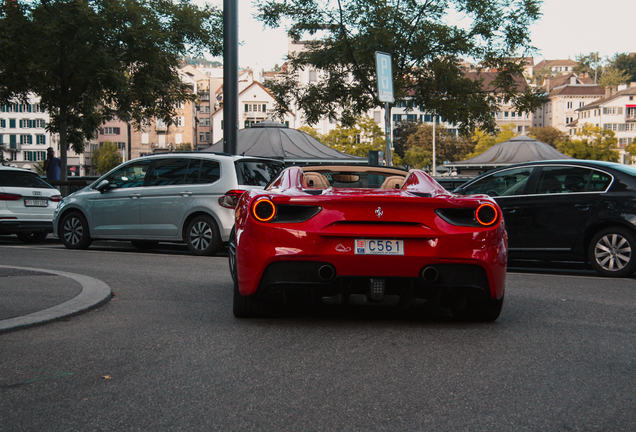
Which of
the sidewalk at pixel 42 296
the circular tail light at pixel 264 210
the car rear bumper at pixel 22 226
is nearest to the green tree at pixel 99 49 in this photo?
the car rear bumper at pixel 22 226

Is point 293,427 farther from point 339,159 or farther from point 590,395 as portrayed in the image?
point 339,159

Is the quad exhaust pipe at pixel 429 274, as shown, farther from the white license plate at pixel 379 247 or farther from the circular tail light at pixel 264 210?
the circular tail light at pixel 264 210

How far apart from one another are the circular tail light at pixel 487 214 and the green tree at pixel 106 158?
111 metres

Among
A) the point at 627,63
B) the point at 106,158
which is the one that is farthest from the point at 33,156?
the point at 627,63

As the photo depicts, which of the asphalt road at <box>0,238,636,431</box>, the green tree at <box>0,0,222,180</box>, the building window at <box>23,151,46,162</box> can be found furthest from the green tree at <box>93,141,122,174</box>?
the asphalt road at <box>0,238,636,431</box>

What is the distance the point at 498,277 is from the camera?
522cm

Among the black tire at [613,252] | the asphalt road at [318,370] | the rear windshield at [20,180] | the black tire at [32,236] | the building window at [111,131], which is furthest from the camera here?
the building window at [111,131]

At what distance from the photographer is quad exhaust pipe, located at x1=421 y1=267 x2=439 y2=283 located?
4996mm

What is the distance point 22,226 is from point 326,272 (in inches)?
426

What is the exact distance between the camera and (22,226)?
46.5 ft

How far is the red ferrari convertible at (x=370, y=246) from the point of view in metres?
4.98

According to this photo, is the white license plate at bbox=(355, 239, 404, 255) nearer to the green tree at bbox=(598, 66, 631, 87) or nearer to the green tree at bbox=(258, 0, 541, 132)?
the green tree at bbox=(258, 0, 541, 132)

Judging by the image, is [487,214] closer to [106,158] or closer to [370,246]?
[370,246]

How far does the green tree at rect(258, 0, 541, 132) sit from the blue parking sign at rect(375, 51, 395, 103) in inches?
187
